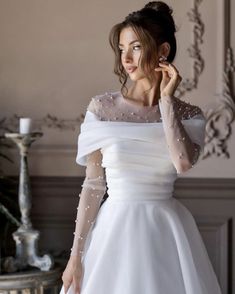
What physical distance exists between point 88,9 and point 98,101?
1088 millimetres

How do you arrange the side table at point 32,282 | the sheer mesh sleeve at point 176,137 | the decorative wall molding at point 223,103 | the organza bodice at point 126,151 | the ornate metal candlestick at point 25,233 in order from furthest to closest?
the decorative wall molding at point 223,103
the ornate metal candlestick at point 25,233
the side table at point 32,282
the organza bodice at point 126,151
the sheer mesh sleeve at point 176,137

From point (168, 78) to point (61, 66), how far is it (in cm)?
118

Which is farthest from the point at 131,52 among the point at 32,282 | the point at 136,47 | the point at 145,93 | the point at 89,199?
the point at 32,282

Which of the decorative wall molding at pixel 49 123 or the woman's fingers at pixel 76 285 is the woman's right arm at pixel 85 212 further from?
the decorative wall molding at pixel 49 123

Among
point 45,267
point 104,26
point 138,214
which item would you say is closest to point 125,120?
point 138,214

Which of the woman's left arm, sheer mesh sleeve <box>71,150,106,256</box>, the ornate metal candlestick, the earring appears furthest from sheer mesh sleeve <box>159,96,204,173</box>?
the ornate metal candlestick

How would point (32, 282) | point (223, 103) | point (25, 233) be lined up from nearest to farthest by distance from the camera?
point (32, 282) < point (25, 233) < point (223, 103)

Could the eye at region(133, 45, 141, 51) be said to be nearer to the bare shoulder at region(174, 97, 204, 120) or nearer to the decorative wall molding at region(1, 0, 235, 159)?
the bare shoulder at region(174, 97, 204, 120)

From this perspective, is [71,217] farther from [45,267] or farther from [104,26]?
[104,26]

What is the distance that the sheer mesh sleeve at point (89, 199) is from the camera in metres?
1.54

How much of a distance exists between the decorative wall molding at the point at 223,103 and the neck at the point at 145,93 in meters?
0.99

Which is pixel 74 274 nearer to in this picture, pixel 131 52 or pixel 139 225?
pixel 139 225

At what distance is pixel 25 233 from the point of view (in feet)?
7.72

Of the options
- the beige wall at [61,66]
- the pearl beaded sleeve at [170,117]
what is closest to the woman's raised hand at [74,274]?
the pearl beaded sleeve at [170,117]
